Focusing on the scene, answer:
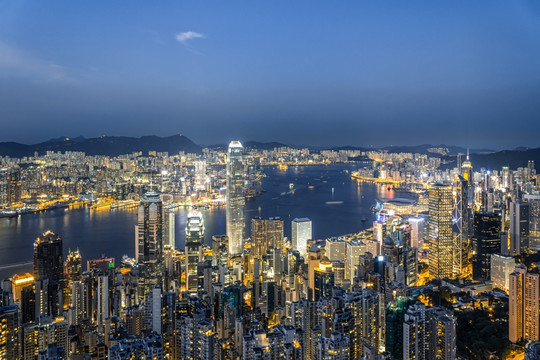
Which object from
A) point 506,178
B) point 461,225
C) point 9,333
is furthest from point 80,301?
point 506,178

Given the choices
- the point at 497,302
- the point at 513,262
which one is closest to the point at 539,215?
the point at 513,262

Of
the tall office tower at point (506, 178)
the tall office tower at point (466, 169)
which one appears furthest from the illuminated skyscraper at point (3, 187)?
the tall office tower at point (506, 178)

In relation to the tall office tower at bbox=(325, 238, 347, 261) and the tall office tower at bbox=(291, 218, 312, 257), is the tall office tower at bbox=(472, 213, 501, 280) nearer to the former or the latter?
the tall office tower at bbox=(325, 238, 347, 261)

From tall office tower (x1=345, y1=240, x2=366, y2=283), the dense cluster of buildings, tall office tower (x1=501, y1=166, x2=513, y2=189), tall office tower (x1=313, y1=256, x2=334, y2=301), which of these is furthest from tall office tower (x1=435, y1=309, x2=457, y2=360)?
tall office tower (x1=501, y1=166, x2=513, y2=189)

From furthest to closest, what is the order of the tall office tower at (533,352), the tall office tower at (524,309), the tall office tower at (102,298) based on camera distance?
the tall office tower at (102,298)
the tall office tower at (524,309)
the tall office tower at (533,352)

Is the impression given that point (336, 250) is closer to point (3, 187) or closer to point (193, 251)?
point (193, 251)

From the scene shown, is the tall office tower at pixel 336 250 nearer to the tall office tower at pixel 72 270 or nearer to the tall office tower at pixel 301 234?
the tall office tower at pixel 301 234

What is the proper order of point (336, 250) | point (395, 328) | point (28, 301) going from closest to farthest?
point (395, 328) → point (28, 301) → point (336, 250)
